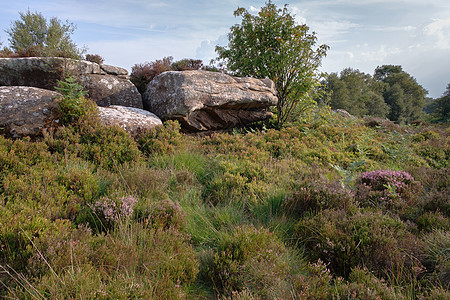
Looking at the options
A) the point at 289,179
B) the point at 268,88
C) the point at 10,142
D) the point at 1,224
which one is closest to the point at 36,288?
the point at 1,224

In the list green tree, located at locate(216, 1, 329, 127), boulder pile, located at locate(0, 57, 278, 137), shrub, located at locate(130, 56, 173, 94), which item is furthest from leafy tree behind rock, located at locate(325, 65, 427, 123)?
shrub, located at locate(130, 56, 173, 94)

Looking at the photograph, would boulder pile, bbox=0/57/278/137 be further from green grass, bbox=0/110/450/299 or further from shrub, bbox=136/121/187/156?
green grass, bbox=0/110/450/299

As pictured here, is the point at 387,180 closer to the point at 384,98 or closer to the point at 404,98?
the point at 384,98

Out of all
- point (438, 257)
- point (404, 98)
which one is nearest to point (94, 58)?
point (438, 257)

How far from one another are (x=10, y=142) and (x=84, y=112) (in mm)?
1522

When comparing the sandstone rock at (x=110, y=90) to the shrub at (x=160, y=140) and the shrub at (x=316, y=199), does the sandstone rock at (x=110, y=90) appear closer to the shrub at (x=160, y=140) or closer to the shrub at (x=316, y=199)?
the shrub at (x=160, y=140)

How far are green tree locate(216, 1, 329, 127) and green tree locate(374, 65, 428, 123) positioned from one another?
33.7 m

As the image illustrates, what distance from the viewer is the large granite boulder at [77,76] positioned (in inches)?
278

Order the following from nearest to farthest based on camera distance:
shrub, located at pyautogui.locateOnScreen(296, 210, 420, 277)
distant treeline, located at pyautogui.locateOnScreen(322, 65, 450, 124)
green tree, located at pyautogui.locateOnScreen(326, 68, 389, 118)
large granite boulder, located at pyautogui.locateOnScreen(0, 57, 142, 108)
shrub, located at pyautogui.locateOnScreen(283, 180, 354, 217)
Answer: shrub, located at pyautogui.locateOnScreen(296, 210, 420, 277)
shrub, located at pyautogui.locateOnScreen(283, 180, 354, 217)
large granite boulder, located at pyautogui.locateOnScreen(0, 57, 142, 108)
distant treeline, located at pyautogui.locateOnScreen(322, 65, 450, 124)
green tree, located at pyautogui.locateOnScreen(326, 68, 389, 118)

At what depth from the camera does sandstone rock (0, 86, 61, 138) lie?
5.55 metres

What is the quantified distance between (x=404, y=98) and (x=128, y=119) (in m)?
47.0

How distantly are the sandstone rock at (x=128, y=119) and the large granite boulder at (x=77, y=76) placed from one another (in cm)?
81

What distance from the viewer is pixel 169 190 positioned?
4.63 m

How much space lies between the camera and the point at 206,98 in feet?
27.0
